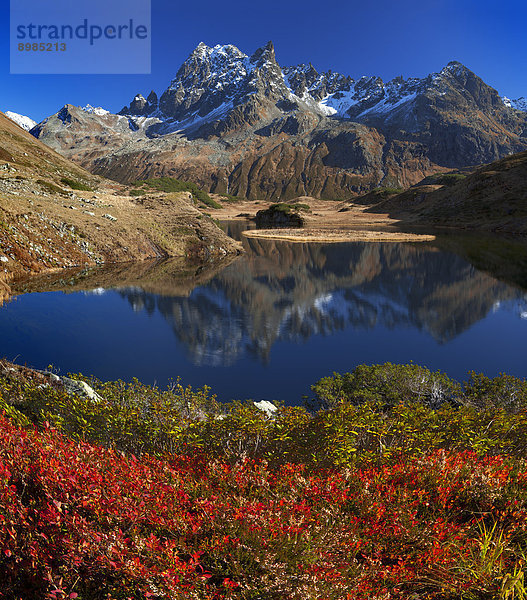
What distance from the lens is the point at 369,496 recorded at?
597 cm

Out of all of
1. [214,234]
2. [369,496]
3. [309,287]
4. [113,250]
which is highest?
[214,234]

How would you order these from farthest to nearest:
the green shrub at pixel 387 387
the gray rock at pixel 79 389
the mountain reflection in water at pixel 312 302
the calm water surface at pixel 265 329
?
the mountain reflection in water at pixel 312 302 → the calm water surface at pixel 265 329 → the green shrub at pixel 387 387 → the gray rock at pixel 79 389

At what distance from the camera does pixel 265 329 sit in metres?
23.1

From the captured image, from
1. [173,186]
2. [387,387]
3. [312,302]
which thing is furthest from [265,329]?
[173,186]

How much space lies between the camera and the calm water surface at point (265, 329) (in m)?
17.2

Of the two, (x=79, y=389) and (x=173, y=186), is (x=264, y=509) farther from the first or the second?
(x=173, y=186)

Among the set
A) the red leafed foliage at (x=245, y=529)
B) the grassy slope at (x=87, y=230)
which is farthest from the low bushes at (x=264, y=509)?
the grassy slope at (x=87, y=230)

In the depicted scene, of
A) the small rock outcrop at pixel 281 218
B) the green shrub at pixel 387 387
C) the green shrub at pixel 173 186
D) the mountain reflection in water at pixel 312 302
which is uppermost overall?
the green shrub at pixel 173 186

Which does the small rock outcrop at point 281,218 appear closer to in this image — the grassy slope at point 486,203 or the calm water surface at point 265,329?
the grassy slope at point 486,203

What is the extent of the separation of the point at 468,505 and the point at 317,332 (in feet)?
54.4

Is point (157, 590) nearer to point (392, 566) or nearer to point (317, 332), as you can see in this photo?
point (392, 566)

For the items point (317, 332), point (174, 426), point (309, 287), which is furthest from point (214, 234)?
point (174, 426)

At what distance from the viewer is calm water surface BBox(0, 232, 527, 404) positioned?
1722 centimetres

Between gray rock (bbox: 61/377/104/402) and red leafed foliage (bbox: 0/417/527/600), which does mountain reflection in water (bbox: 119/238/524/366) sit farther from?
red leafed foliage (bbox: 0/417/527/600)
